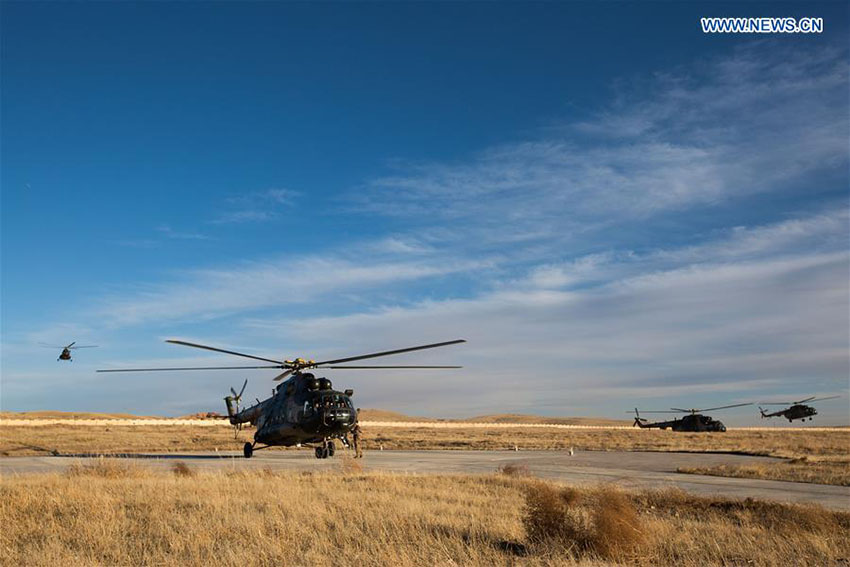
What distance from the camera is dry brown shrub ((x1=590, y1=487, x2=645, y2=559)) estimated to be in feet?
32.6

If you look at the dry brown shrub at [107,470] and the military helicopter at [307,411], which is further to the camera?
the military helicopter at [307,411]

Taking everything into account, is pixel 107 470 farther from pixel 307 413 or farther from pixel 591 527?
pixel 591 527

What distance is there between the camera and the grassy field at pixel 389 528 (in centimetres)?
966

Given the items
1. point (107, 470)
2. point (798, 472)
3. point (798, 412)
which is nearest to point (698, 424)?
point (798, 412)

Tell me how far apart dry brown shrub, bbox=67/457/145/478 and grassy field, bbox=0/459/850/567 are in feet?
7.91

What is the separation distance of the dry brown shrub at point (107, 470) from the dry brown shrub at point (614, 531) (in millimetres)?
14671

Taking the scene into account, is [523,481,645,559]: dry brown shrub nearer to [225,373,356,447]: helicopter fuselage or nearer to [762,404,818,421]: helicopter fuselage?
[225,373,356,447]: helicopter fuselage

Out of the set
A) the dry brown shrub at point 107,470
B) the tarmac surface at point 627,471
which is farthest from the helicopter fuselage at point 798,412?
the dry brown shrub at point 107,470

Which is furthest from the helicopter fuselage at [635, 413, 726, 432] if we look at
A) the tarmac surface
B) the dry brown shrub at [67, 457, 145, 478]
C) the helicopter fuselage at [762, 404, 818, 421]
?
the dry brown shrub at [67, 457, 145, 478]


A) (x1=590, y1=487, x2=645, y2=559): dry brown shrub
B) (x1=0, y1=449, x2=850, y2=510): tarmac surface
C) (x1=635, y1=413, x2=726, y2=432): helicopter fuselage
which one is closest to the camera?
(x1=590, y1=487, x2=645, y2=559): dry brown shrub

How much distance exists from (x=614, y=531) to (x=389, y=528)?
13.0 feet

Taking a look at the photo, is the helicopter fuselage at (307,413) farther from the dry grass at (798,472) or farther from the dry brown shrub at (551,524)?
the dry brown shrub at (551,524)

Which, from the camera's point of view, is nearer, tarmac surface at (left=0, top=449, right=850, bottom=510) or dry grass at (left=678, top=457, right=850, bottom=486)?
tarmac surface at (left=0, top=449, right=850, bottom=510)

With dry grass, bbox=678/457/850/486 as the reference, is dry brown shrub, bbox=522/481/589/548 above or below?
above
